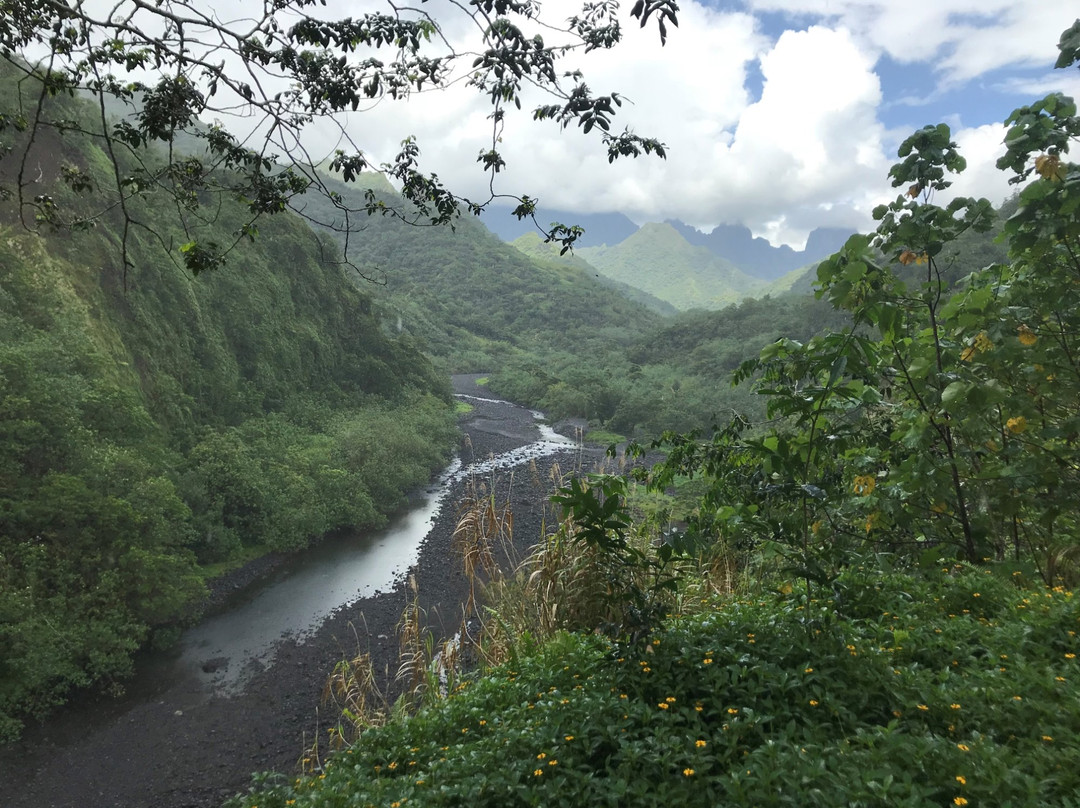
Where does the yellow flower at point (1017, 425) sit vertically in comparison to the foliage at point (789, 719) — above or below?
above

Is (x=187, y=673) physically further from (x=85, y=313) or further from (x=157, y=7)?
(x=157, y=7)

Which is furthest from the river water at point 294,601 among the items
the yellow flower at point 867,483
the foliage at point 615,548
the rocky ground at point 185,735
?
the yellow flower at point 867,483

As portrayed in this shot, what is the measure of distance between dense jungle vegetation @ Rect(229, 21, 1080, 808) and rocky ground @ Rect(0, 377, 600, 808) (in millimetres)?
4324

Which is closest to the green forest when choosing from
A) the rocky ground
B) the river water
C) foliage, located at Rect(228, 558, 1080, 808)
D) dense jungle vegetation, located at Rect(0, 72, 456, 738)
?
foliage, located at Rect(228, 558, 1080, 808)

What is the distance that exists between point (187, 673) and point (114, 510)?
330 centimetres

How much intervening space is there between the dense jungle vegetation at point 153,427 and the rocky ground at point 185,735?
27.0 inches

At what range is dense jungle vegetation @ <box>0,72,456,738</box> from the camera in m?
10.9

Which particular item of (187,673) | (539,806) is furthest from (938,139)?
(187,673)

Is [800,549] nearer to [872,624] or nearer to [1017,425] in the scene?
[872,624]

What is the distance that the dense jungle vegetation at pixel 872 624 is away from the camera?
2.15 meters

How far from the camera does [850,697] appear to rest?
8.35ft

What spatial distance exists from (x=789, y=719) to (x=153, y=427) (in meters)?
16.1

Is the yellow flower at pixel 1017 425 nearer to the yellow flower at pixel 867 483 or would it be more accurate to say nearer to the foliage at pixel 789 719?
the yellow flower at pixel 867 483

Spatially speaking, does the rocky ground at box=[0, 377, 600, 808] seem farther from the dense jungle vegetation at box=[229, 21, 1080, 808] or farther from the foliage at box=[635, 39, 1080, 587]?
the foliage at box=[635, 39, 1080, 587]
